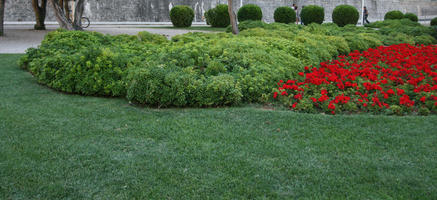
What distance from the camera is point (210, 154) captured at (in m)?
4.01

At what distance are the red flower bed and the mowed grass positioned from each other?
45 centimetres

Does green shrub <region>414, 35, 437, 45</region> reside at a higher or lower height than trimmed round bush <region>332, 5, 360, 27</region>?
lower

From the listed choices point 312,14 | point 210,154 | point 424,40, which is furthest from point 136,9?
point 210,154

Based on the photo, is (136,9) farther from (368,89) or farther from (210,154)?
(210,154)

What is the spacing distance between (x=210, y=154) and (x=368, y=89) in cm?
330

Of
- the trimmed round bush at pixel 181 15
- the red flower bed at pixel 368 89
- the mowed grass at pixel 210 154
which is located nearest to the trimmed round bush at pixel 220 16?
the trimmed round bush at pixel 181 15

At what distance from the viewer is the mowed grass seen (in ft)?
10.9

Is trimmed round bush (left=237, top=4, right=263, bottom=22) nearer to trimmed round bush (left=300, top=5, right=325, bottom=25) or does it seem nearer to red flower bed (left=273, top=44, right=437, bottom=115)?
trimmed round bush (left=300, top=5, right=325, bottom=25)

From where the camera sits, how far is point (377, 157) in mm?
3930

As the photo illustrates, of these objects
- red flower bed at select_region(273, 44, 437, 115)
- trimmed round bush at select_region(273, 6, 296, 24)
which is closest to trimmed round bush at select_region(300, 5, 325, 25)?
trimmed round bush at select_region(273, 6, 296, 24)

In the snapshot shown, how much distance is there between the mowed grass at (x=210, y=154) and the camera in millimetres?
3316

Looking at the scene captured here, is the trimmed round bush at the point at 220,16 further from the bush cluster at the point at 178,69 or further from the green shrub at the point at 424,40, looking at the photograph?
the bush cluster at the point at 178,69

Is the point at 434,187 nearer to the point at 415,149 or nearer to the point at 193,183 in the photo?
the point at 415,149

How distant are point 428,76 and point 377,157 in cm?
364
